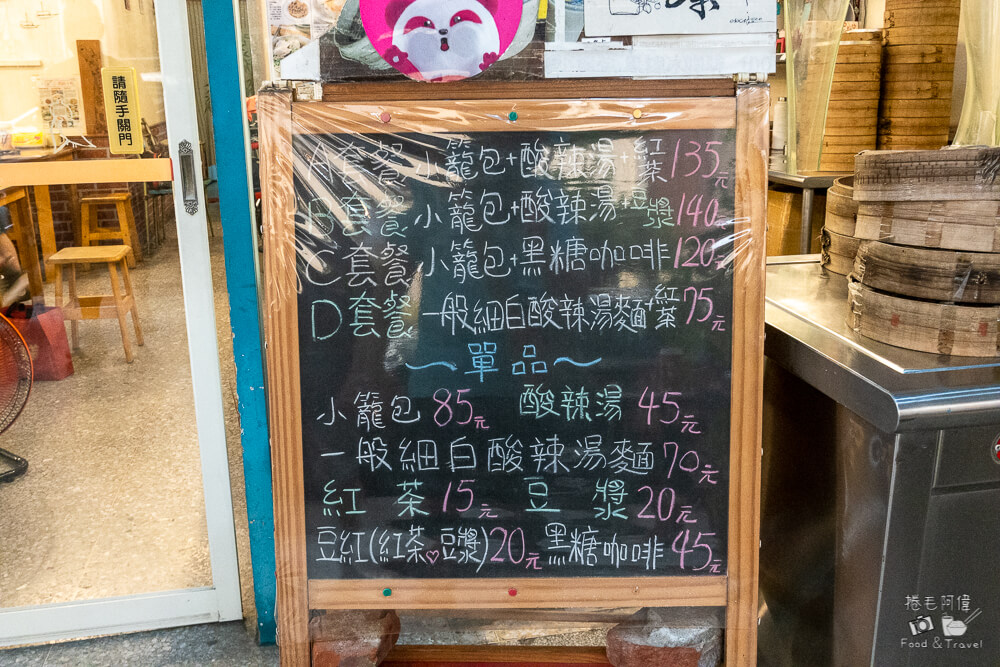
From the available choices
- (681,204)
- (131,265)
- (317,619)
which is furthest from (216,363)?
(681,204)

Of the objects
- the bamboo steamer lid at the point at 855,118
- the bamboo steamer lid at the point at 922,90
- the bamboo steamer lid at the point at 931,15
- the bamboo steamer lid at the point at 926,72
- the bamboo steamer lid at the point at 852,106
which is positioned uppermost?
the bamboo steamer lid at the point at 931,15

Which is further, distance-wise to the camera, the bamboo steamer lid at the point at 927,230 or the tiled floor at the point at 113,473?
the tiled floor at the point at 113,473

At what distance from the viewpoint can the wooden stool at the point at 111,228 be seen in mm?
2350

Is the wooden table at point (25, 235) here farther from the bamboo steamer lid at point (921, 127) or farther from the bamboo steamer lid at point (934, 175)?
the bamboo steamer lid at point (921, 127)

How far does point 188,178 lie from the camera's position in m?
2.32

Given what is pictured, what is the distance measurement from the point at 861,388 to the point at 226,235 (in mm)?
1694

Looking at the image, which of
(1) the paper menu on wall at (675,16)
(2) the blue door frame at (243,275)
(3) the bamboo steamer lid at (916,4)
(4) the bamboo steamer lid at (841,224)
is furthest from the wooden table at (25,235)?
(3) the bamboo steamer lid at (916,4)

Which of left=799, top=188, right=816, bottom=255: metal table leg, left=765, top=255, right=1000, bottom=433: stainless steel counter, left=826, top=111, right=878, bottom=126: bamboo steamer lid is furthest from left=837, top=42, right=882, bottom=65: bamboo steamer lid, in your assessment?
left=765, top=255, right=1000, bottom=433: stainless steel counter

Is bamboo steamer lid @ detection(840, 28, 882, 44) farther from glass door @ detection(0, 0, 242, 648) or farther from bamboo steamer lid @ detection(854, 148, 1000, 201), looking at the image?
glass door @ detection(0, 0, 242, 648)

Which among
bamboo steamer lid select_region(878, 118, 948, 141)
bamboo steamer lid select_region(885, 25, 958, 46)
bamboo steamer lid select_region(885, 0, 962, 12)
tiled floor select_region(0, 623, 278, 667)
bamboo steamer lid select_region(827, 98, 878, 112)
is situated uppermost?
bamboo steamer lid select_region(885, 0, 962, 12)

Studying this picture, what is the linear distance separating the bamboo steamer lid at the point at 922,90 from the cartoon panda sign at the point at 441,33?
2748 millimetres

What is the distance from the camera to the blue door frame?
2180 millimetres

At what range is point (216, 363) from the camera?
2.51 m

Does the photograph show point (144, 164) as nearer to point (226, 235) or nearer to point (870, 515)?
point (226, 235)
